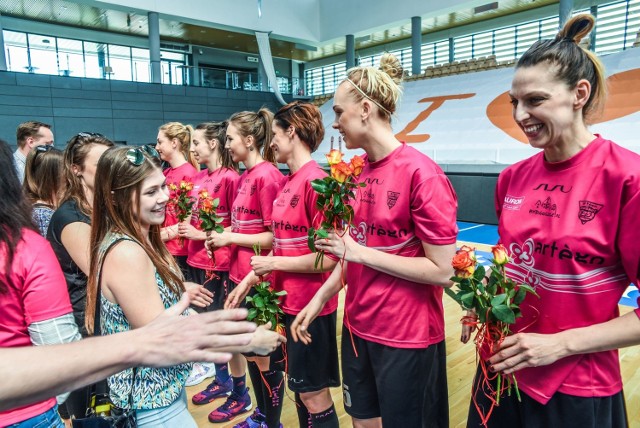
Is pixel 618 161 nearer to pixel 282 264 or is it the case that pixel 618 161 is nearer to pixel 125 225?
pixel 282 264

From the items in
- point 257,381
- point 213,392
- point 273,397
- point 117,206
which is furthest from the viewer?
point 213,392

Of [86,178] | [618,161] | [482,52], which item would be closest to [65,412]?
[86,178]

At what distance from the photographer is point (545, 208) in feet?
4.03

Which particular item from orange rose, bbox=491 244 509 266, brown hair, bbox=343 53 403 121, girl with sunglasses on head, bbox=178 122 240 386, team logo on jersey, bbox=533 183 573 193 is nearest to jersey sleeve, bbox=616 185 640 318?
team logo on jersey, bbox=533 183 573 193

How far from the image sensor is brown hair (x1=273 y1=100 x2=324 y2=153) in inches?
85.1

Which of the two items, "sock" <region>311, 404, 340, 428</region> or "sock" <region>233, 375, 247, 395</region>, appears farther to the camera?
"sock" <region>233, 375, 247, 395</region>

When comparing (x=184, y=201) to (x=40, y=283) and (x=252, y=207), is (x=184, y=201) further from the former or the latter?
(x=40, y=283)

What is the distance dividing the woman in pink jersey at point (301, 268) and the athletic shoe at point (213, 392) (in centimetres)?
97

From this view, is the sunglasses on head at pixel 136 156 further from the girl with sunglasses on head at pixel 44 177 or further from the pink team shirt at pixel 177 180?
the pink team shirt at pixel 177 180

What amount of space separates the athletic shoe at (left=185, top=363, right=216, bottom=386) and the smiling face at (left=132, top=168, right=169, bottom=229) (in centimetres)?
192

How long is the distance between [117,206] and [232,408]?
1.73m

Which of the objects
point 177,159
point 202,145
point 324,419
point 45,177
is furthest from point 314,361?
point 177,159

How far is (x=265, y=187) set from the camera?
96.5 inches

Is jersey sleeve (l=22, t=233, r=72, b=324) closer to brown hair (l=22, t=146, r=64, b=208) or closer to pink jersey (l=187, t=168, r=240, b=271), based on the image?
brown hair (l=22, t=146, r=64, b=208)
